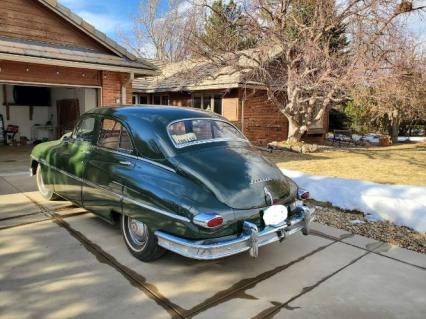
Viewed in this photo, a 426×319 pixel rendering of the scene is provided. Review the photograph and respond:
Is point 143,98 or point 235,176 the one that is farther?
point 143,98

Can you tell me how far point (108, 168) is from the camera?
13.7ft

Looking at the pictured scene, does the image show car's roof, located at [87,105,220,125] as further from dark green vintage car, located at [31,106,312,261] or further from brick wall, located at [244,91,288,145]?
brick wall, located at [244,91,288,145]

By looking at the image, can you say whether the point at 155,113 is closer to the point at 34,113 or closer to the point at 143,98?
the point at 34,113

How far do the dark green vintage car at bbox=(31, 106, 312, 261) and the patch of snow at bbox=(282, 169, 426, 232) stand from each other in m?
2.10

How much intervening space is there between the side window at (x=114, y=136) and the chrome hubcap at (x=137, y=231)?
814 millimetres

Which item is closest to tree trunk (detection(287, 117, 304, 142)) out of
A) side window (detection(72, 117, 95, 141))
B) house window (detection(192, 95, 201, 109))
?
house window (detection(192, 95, 201, 109))

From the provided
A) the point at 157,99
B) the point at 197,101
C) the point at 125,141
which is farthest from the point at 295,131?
the point at 125,141

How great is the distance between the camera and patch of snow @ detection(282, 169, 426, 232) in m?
5.35

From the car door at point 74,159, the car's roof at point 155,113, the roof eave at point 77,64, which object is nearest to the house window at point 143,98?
the roof eave at point 77,64

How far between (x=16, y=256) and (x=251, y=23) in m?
12.2

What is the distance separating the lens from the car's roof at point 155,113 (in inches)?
162

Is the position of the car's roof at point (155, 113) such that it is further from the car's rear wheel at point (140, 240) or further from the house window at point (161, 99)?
the house window at point (161, 99)

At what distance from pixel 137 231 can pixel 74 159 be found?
5.15ft

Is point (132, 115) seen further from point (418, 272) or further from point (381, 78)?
point (381, 78)
